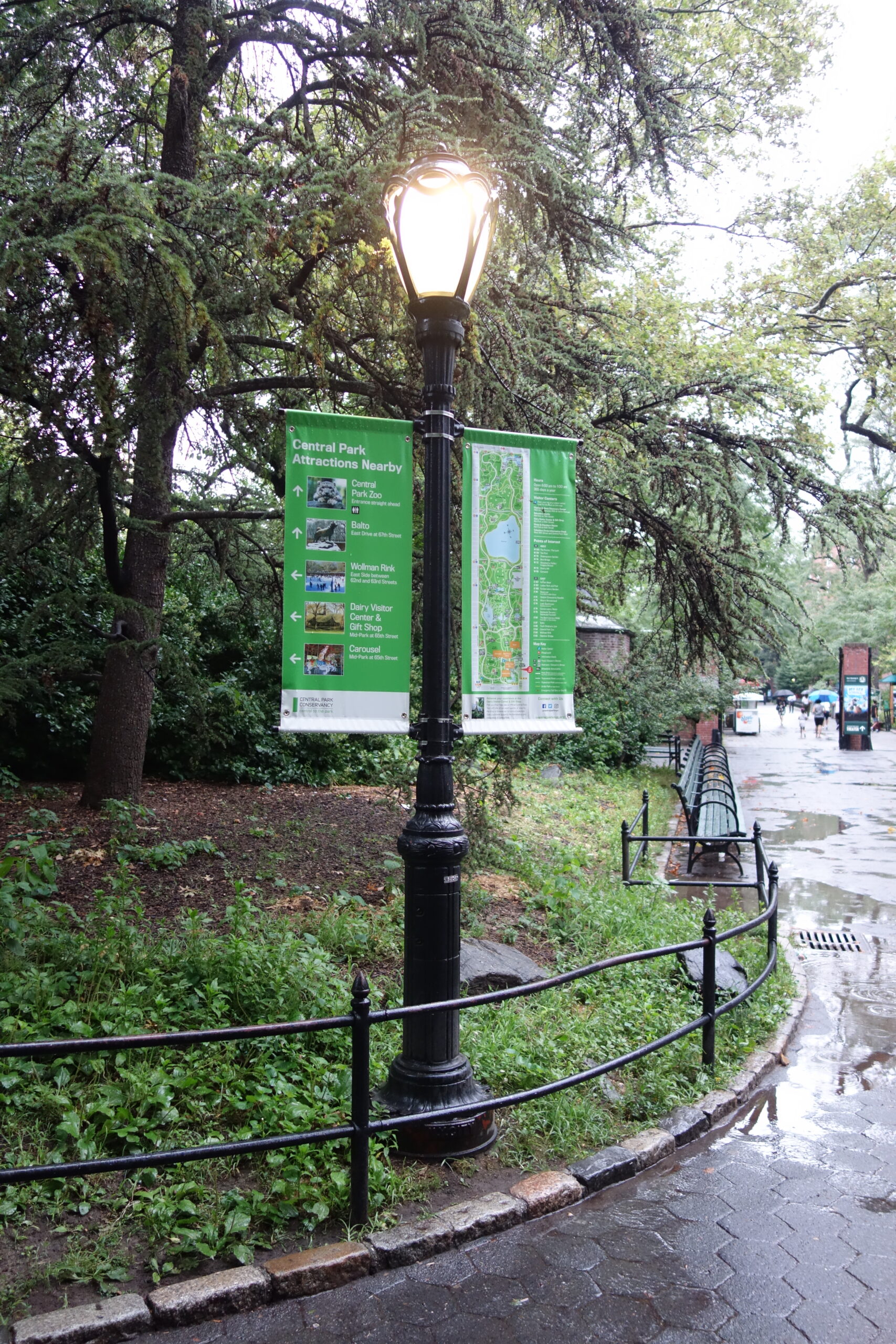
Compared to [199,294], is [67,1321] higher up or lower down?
lower down

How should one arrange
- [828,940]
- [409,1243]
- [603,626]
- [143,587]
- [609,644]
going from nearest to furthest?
[409,1243] < [143,587] < [828,940] < [603,626] < [609,644]

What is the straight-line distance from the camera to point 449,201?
12.9 ft

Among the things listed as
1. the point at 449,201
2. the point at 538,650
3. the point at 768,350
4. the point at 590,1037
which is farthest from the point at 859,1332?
the point at 768,350

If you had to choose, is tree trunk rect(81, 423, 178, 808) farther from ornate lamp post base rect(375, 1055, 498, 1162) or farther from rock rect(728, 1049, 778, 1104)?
rock rect(728, 1049, 778, 1104)

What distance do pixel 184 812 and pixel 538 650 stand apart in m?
5.79

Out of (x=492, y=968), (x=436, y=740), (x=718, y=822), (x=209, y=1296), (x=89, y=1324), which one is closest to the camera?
(x=89, y=1324)

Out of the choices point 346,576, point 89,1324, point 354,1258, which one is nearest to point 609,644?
point 346,576

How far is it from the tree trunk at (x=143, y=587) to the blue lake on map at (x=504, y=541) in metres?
3.08

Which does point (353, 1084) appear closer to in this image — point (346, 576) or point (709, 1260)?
point (709, 1260)

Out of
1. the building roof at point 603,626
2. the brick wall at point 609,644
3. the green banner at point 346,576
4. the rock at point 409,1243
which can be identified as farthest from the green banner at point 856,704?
the rock at point 409,1243

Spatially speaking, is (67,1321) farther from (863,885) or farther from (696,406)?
(863,885)

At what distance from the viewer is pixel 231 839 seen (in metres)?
8.34

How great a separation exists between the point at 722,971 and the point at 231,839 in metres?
4.34

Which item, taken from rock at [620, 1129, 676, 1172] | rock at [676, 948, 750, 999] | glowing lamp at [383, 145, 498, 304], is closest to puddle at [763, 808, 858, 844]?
rock at [676, 948, 750, 999]
